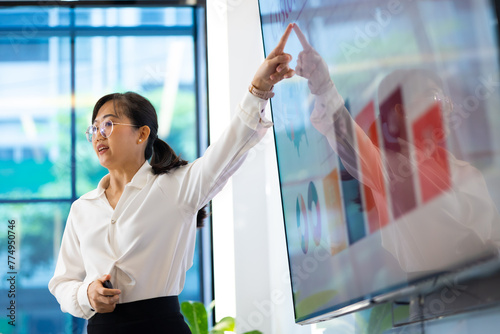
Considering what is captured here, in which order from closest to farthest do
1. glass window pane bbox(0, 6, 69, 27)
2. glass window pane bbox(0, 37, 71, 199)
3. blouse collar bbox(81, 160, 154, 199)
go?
blouse collar bbox(81, 160, 154, 199)
glass window pane bbox(0, 37, 71, 199)
glass window pane bbox(0, 6, 69, 27)

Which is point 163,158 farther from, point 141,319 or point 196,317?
point 196,317

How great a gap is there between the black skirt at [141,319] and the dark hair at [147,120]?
1.15ft

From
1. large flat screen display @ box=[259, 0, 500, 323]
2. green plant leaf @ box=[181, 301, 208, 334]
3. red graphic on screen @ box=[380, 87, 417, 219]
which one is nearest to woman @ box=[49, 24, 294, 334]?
large flat screen display @ box=[259, 0, 500, 323]

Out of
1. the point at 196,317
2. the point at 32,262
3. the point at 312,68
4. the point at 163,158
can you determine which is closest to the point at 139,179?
the point at 163,158

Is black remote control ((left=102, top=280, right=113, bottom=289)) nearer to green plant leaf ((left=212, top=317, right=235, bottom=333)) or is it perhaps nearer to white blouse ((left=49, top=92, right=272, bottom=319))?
white blouse ((left=49, top=92, right=272, bottom=319))

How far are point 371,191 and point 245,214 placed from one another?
243 centimetres

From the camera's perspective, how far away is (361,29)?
801 mm

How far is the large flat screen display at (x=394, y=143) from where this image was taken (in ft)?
1.68

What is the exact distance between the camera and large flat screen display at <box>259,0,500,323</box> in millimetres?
512

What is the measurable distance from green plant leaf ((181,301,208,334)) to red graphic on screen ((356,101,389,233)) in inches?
79.7

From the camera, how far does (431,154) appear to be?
23.7 inches

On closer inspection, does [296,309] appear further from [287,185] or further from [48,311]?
[48,311]

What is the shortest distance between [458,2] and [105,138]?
1.29 m

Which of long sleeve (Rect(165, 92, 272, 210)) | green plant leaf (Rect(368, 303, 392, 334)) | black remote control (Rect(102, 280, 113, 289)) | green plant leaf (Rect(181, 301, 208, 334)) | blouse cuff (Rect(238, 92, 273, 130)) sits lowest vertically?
green plant leaf (Rect(368, 303, 392, 334))
